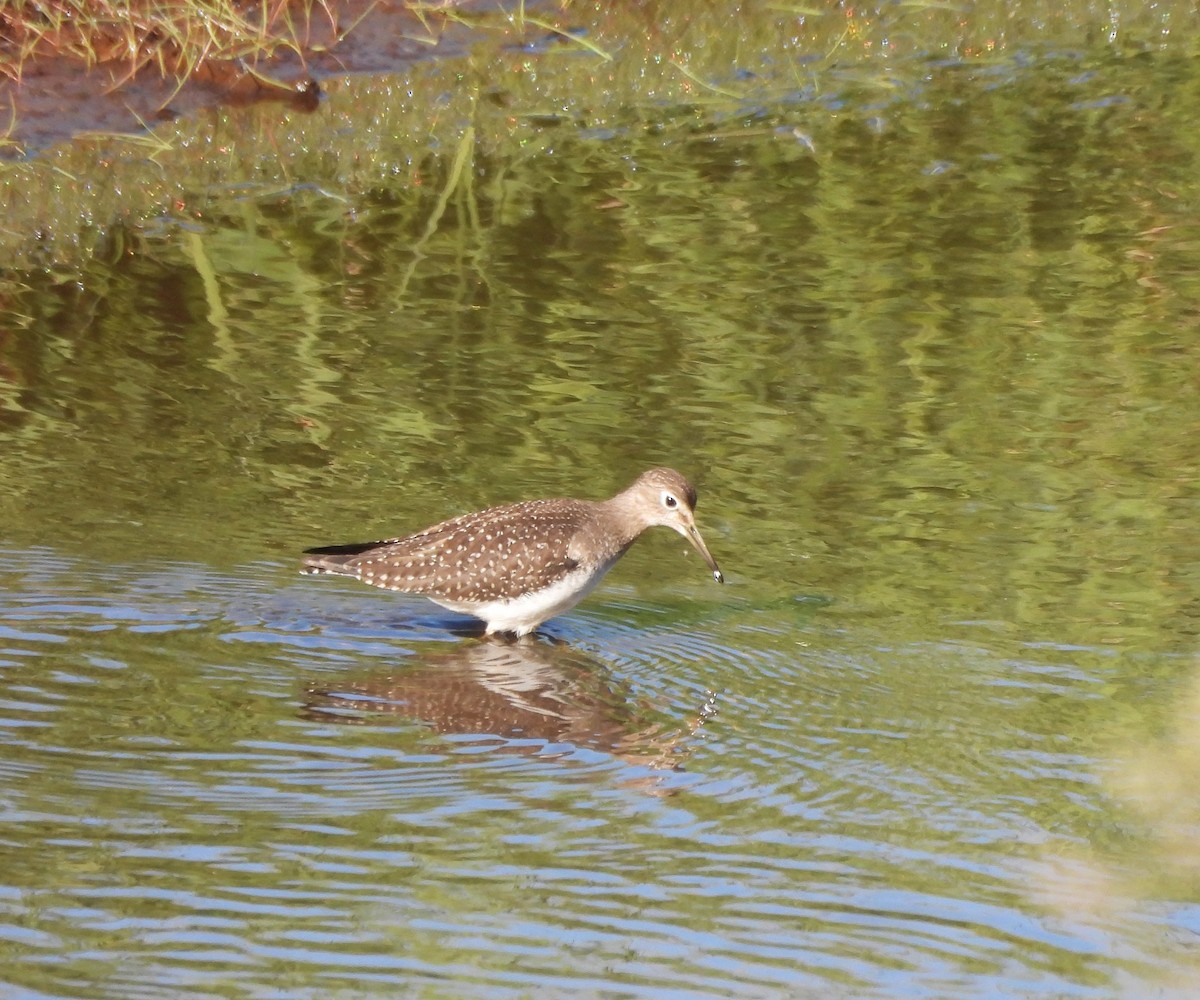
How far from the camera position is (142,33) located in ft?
39.3

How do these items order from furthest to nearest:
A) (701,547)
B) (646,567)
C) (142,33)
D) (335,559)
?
1. (142,33)
2. (646,567)
3. (701,547)
4. (335,559)

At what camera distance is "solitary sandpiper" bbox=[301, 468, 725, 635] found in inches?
311

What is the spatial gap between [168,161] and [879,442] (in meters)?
4.73

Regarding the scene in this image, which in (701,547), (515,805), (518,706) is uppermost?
(701,547)

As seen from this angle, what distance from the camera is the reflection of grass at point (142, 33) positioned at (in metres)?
11.7

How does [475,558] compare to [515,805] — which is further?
[475,558]

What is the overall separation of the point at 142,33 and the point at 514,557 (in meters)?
5.32

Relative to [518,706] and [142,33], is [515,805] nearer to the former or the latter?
[518,706]

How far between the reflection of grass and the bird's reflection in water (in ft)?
17.8

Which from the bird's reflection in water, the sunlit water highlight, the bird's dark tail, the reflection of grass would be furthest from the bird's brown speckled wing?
the reflection of grass

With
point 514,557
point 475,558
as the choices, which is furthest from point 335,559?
point 514,557

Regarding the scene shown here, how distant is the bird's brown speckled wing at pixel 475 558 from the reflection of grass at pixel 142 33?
4.85 m

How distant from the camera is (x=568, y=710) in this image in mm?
7184

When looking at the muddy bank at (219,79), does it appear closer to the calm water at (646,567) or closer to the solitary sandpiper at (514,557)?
the calm water at (646,567)
